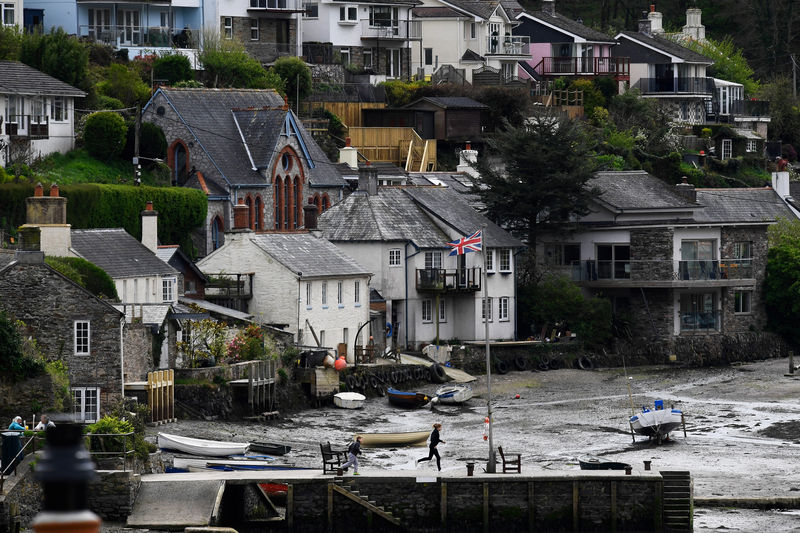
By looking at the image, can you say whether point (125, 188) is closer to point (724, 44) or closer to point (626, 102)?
point (626, 102)

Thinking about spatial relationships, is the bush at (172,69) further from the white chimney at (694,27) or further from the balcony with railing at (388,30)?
the white chimney at (694,27)

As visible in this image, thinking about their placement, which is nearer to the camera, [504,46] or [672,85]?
[504,46]

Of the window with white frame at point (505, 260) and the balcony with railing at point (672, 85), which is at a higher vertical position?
the balcony with railing at point (672, 85)

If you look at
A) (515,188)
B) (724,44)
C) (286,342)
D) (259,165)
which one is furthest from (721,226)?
(724,44)

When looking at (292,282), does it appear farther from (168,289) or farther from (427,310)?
(427,310)

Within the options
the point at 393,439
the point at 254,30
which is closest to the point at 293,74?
the point at 254,30

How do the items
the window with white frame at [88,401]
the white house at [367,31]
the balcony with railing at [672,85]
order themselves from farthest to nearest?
the balcony with railing at [672,85] < the white house at [367,31] < the window with white frame at [88,401]

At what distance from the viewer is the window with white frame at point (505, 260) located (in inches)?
3014

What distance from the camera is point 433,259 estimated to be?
74.4 meters

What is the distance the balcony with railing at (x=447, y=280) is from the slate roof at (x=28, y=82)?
56.3 feet

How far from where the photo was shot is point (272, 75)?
92125 mm

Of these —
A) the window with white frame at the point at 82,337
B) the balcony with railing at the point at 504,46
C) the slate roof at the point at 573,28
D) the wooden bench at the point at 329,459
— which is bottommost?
the wooden bench at the point at 329,459

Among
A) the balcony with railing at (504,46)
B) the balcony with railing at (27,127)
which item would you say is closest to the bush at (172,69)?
the balcony with railing at (27,127)

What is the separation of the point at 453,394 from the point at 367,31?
50319 millimetres
